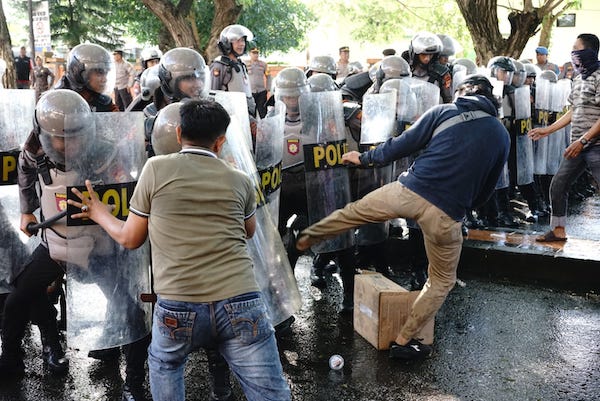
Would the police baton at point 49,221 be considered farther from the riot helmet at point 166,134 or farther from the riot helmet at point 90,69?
the riot helmet at point 90,69

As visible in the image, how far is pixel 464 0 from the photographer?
12266mm

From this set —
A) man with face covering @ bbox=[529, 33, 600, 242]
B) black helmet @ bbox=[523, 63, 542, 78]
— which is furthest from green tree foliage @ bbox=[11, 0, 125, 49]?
man with face covering @ bbox=[529, 33, 600, 242]

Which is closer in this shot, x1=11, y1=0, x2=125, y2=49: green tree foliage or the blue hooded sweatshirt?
the blue hooded sweatshirt

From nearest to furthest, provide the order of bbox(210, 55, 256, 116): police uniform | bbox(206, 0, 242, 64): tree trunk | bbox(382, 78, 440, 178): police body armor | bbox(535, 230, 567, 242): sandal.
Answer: bbox(382, 78, 440, 178): police body armor
bbox(535, 230, 567, 242): sandal
bbox(210, 55, 256, 116): police uniform
bbox(206, 0, 242, 64): tree trunk

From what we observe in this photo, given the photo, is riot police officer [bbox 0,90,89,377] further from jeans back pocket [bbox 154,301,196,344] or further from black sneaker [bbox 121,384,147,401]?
jeans back pocket [bbox 154,301,196,344]

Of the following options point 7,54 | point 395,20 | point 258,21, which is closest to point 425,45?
point 7,54

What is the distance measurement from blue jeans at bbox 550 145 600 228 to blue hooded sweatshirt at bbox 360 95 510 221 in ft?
8.29

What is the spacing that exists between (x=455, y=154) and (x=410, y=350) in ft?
4.49

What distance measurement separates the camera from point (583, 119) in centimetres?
633

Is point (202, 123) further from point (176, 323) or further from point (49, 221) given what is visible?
point (49, 221)

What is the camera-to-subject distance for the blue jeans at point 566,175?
6.15 m

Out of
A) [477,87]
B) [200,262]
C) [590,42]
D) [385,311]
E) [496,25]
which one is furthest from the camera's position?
[496,25]

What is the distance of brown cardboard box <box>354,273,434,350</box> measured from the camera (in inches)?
178

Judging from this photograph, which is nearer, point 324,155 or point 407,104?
point 324,155
